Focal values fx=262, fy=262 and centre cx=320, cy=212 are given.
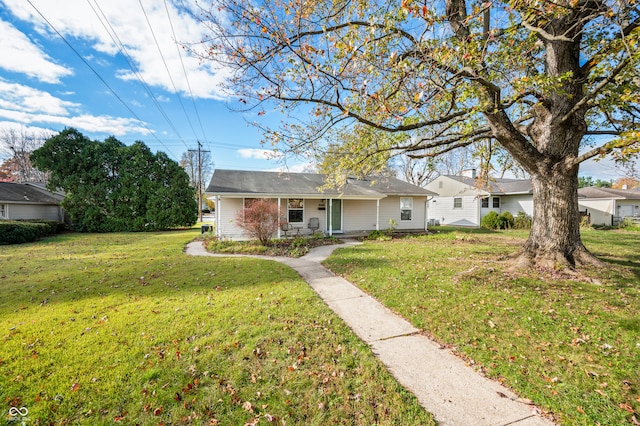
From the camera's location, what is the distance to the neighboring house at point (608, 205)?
20.9 metres

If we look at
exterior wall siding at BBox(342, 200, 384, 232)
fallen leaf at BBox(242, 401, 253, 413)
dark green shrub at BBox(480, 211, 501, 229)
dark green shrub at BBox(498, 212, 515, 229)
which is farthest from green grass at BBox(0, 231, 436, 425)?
dark green shrub at BBox(498, 212, 515, 229)

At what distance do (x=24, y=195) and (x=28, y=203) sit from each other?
1.36 metres

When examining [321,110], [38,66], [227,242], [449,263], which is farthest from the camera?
[227,242]

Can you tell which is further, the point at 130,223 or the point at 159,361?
the point at 130,223

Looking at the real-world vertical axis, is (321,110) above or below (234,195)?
above

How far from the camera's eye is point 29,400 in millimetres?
2553

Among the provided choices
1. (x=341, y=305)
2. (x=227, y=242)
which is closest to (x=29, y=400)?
(x=341, y=305)

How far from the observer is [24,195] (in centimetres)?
1930

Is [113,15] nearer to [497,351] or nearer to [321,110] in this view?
[321,110]

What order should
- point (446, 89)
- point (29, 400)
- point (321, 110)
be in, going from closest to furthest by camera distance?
point (29, 400)
point (446, 89)
point (321, 110)

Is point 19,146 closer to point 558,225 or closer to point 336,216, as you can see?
point 336,216

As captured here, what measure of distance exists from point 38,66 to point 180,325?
1164 cm

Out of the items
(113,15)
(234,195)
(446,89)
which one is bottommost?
(234,195)

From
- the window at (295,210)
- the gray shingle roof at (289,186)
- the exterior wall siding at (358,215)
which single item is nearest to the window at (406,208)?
the gray shingle roof at (289,186)
